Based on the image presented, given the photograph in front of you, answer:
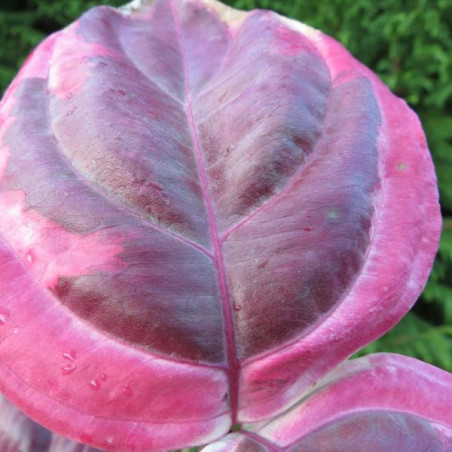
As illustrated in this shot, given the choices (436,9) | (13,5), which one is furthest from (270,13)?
(13,5)

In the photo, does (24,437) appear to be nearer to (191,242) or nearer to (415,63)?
(191,242)

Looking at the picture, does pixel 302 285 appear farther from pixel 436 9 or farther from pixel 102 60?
pixel 436 9

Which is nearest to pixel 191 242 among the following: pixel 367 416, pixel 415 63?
pixel 367 416

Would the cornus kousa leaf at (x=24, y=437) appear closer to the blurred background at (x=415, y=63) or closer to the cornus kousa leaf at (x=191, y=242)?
the cornus kousa leaf at (x=191, y=242)

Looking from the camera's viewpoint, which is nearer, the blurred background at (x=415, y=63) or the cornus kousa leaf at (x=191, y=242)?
the cornus kousa leaf at (x=191, y=242)

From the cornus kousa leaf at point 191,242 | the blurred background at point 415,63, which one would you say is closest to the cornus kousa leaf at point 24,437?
the cornus kousa leaf at point 191,242

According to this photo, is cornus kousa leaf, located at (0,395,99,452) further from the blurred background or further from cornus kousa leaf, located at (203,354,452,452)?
the blurred background

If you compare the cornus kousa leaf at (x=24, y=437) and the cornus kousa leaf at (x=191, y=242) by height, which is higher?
the cornus kousa leaf at (x=191, y=242)
